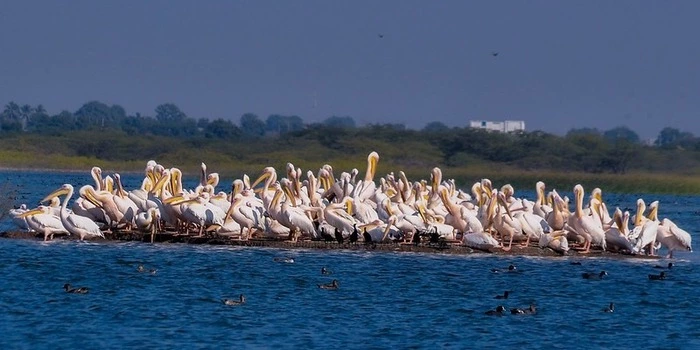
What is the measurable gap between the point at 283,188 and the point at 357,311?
6.76 meters

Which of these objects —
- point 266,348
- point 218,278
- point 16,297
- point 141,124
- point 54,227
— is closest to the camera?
point 266,348

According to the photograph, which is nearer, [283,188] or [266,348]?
[266,348]

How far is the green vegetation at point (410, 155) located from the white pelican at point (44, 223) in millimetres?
18618

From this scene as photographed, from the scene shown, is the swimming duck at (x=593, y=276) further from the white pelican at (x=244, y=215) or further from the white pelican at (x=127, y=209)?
the white pelican at (x=127, y=209)

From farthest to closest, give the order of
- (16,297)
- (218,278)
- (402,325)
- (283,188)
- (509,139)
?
(509,139)
(283,188)
(218,278)
(16,297)
(402,325)

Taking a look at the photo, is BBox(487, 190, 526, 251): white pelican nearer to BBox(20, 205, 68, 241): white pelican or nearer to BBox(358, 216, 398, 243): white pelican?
BBox(358, 216, 398, 243): white pelican

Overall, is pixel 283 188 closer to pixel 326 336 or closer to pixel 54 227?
pixel 54 227

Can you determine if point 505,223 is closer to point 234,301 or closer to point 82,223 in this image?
point 82,223

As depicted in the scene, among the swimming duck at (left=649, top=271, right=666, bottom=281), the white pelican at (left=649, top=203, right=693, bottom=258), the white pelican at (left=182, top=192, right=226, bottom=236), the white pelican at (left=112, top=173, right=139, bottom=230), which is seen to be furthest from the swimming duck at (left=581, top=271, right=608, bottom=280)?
the white pelican at (left=112, top=173, right=139, bottom=230)

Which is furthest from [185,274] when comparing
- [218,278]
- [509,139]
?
[509,139]

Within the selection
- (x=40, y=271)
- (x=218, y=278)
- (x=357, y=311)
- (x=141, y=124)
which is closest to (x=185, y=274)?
(x=218, y=278)

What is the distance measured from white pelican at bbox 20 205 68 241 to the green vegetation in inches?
733

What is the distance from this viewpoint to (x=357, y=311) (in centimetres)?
1270

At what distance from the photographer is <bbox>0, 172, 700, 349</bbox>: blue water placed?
11344mm
